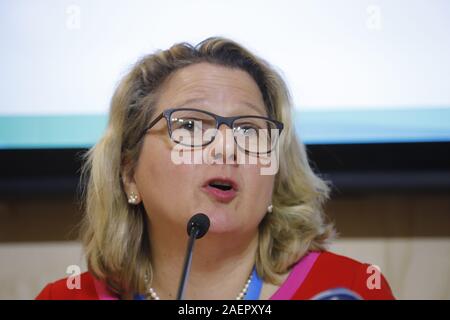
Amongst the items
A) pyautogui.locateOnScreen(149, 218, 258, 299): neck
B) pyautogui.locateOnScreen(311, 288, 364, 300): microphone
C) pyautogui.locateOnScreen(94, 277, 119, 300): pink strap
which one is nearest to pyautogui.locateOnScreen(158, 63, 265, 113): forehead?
pyautogui.locateOnScreen(149, 218, 258, 299): neck

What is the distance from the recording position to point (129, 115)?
3.80ft

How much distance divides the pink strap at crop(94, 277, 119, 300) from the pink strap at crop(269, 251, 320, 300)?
32 centimetres

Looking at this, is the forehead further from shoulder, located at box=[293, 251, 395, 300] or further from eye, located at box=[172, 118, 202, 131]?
shoulder, located at box=[293, 251, 395, 300]

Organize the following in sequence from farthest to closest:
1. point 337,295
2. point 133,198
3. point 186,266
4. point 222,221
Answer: point 133,198
point 222,221
point 186,266
point 337,295

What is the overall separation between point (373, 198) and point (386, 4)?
0.48m

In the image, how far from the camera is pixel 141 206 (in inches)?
46.2

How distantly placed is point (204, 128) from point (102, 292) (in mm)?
386

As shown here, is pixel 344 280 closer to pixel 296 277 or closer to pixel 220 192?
pixel 296 277

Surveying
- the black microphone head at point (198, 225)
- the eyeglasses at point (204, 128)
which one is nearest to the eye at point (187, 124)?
the eyeglasses at point (204, 128)

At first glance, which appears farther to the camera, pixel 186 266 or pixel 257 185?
pixel 257 185

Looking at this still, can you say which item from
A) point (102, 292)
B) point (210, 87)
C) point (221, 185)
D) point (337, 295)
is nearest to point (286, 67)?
point (210, 87)

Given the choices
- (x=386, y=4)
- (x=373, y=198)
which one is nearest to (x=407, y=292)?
(x=373, y=198)

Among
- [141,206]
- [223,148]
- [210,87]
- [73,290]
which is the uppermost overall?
[210,87]

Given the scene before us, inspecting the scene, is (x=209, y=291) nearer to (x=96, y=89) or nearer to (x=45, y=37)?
(x=96, y=89)
